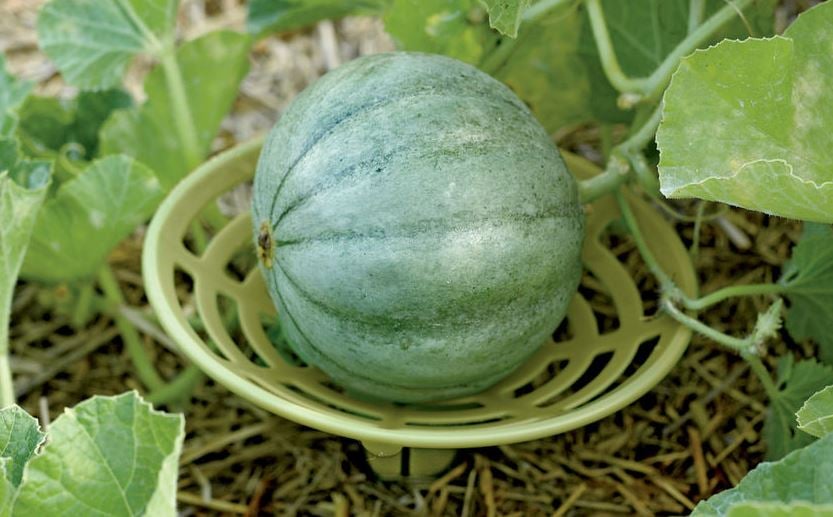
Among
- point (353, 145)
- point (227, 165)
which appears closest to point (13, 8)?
point (227, 165)

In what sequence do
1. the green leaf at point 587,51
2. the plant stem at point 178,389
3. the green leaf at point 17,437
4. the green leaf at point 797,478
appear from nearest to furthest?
1. the green leaf at point 797,478
2. the green leaf at point 17,437
3. the green leaf at point 587,51
4. the plant stem at point 178,389

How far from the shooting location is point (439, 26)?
156cm

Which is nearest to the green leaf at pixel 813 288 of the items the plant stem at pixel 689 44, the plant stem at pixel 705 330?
the plant stem at pixel 705 330

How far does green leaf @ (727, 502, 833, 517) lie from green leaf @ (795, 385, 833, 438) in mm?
246

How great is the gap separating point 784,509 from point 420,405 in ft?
2.33

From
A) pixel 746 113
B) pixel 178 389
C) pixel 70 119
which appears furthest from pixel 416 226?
pixel 70 119

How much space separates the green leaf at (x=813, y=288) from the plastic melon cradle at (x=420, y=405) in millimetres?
151

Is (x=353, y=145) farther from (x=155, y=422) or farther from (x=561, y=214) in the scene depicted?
(x=155, y=422)

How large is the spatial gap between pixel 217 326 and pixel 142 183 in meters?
0.24

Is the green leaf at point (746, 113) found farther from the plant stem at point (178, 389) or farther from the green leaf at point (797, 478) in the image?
the plant stem at point (178, 389)

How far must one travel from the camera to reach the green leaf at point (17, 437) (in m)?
1.12

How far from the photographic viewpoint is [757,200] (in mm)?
1112

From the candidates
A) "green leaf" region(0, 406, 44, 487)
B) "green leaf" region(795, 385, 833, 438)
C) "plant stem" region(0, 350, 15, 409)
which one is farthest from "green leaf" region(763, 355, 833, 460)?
"plant stem" region(0, 350, 15, 409)

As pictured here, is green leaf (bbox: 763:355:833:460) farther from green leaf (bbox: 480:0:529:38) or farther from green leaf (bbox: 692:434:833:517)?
green leaf (bbox: 480:0:529:38)
